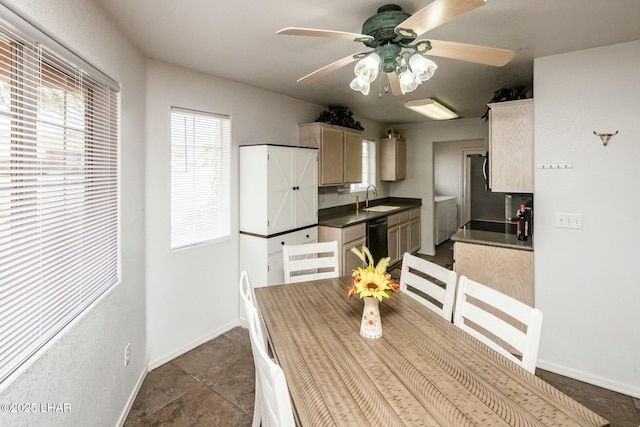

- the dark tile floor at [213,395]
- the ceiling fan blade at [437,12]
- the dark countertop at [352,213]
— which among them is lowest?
the dark tile floor at [213,395]

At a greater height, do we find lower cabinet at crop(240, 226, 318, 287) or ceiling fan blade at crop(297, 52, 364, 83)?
ceiling fan blade at crop(297, 52, 364, 83)

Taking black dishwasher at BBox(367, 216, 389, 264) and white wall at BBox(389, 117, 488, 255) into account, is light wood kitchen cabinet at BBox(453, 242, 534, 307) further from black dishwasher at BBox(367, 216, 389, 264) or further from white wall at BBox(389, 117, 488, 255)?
white wall at BBox(389, 117, 488, 255)

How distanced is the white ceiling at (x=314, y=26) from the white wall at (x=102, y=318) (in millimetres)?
252

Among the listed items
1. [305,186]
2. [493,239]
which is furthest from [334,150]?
[493,239]

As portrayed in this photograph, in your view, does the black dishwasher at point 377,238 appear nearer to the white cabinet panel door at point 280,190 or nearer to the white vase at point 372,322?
the white cabinet panel door at point 280,190

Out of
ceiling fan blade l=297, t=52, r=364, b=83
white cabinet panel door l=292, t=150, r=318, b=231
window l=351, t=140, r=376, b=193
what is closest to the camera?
ceiling fan blade l=297, t=52, r=364, b=83

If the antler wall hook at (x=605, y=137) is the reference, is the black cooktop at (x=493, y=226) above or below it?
below

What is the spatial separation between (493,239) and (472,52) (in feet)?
6.10

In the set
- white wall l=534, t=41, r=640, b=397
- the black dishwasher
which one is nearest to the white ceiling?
white wall l=534, t=41, r=640, b=397

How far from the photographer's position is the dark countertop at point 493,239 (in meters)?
2.76

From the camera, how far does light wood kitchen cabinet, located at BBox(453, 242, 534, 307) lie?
2.72 metres

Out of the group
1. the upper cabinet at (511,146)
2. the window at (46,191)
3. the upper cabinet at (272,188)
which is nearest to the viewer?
the window at (46,191)

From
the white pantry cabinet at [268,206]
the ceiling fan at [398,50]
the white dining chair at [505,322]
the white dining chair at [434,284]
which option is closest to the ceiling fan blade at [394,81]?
the ceiling fan at [398,50]

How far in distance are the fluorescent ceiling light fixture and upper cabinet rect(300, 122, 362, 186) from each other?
0.93 metres
